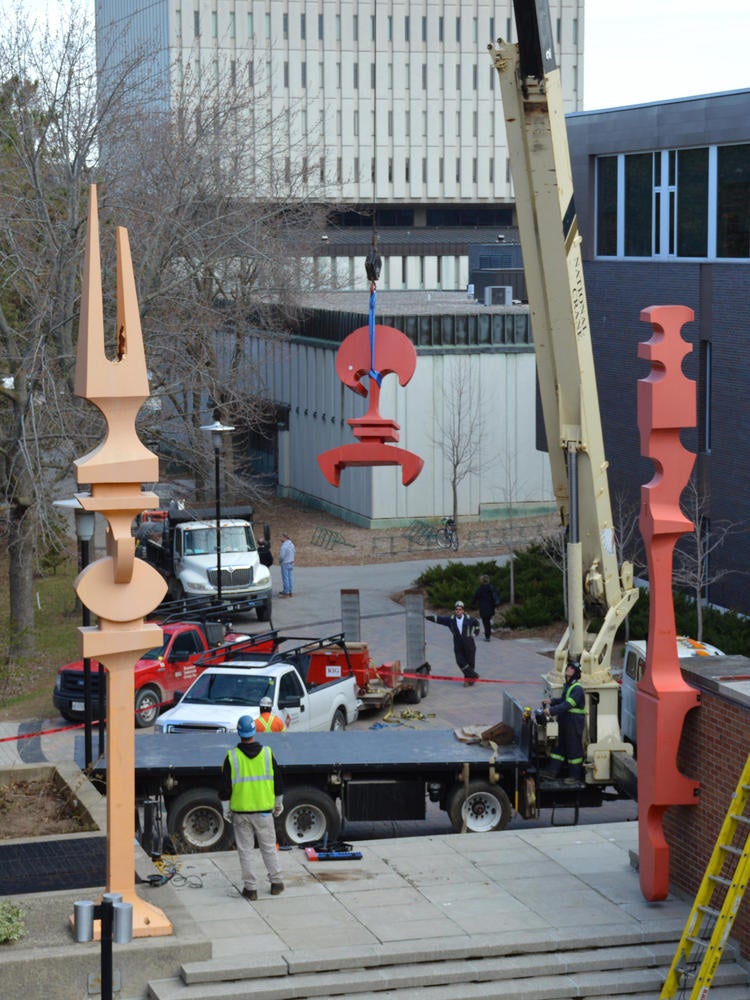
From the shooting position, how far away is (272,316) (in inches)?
2111

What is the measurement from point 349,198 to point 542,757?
86.8 meters

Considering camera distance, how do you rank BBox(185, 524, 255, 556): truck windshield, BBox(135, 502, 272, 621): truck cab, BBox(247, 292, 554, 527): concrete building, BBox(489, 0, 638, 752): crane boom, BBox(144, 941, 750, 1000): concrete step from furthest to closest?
1. BBox(247, 292, 554, 527): concrete building
2. BBox(185, 524, 255, 556): truck windshield
3. BBox(135, 502, 272, 621): truck cab
4. BBox(489, 0, 638, 752): crane boom
5. BBox(144, 941, 750, 1000): concrete step

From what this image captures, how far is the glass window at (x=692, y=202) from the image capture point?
33469 millimetres

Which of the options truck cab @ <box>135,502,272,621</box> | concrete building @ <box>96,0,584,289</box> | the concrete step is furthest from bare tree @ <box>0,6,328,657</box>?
concrete building @ <box>96,0,584,289</box>

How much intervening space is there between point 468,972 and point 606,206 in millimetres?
25843

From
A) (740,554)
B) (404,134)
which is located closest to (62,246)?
(740,554)

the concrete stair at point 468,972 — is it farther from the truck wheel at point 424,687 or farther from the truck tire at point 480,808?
the truck wheel at point 424,687

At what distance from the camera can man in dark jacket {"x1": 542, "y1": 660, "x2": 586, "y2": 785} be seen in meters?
18.9

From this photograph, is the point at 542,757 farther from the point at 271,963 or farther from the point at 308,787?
the point at 271,963

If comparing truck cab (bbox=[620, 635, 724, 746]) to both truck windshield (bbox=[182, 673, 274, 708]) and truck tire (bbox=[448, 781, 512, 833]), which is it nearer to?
truck tire (bbox=[448, 781, 512, 833])

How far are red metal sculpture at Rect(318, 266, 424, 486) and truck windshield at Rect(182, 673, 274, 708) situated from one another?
609cm

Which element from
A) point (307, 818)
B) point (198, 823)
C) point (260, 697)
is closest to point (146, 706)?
point (260, 697)

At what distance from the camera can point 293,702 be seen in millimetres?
22938

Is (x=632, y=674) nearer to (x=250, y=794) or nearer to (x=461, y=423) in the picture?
(x=250, y=794)
